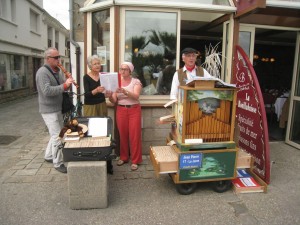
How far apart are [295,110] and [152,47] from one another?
3180mm

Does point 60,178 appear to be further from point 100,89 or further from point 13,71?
point 13,71

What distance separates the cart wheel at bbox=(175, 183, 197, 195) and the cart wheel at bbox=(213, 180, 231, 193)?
28cm

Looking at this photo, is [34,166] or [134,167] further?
[34,166]

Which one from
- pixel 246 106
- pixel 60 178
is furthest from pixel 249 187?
pixel 60 178

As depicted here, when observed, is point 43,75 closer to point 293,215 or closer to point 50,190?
point 50,190

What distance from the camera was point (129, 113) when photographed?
4.17 meters

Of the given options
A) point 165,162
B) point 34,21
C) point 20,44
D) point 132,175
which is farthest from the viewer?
point 34,21

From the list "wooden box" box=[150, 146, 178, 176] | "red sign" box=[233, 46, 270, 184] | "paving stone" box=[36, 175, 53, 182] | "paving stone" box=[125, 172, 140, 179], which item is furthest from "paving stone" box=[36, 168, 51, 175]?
"red sign" box=[233, 46, 270, 184]

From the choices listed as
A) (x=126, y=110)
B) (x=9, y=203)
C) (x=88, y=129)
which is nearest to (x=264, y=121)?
(x=126, y=110)

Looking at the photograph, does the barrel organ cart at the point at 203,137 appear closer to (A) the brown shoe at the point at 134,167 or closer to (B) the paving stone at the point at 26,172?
(A) the brown shoe at the point at 134,167

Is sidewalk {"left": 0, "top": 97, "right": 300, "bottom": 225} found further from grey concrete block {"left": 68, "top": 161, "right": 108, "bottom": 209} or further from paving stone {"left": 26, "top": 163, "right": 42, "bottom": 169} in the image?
grey concrete block {"left": 68, "top": 161, "right": 108, "bottom": 209}

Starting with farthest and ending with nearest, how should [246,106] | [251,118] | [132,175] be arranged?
[132,175] → [246,106] → [251,118]

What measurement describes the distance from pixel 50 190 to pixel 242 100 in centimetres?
302

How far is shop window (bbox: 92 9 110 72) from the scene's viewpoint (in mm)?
4734
